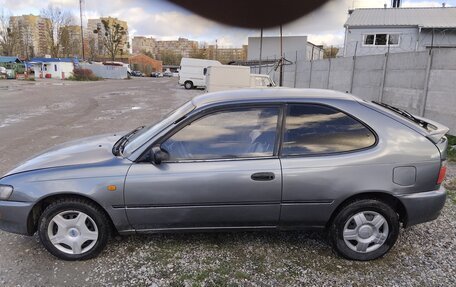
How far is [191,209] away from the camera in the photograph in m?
2.88

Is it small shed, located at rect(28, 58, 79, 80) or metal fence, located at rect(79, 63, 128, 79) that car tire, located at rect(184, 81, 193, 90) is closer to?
small shed, located at rect(28, 58, 79, 80)

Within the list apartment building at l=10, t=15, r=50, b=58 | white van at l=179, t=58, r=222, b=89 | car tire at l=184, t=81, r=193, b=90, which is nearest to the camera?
white van at l=179, t=58, r=222, b=89

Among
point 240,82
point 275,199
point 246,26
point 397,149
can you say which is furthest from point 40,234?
point 240,82

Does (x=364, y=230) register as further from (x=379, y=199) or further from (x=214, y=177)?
(x=214, y=177)

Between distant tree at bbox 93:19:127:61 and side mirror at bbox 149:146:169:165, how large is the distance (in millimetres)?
76648

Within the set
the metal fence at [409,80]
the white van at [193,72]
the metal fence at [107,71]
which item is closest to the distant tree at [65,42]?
the metal fence at [107,71]

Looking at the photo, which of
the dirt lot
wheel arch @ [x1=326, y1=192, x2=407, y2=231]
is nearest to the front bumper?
the dirt lot

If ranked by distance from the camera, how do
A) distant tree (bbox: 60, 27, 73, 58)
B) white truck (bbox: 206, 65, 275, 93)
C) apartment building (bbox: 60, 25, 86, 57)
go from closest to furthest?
white truck (bbox: 206, 65, 275, 93), distant tree (bbox: 60, 27, 73, 58), apartment building (bbox: 60, 25, 86, 57)

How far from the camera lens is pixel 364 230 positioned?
3.01 metres

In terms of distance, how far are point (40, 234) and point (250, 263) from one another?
191 centimetres

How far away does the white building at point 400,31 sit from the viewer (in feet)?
82.4

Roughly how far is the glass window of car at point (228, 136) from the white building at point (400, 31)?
24.6 m

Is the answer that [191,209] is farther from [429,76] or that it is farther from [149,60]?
[149,60]

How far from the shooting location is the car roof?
303cm
